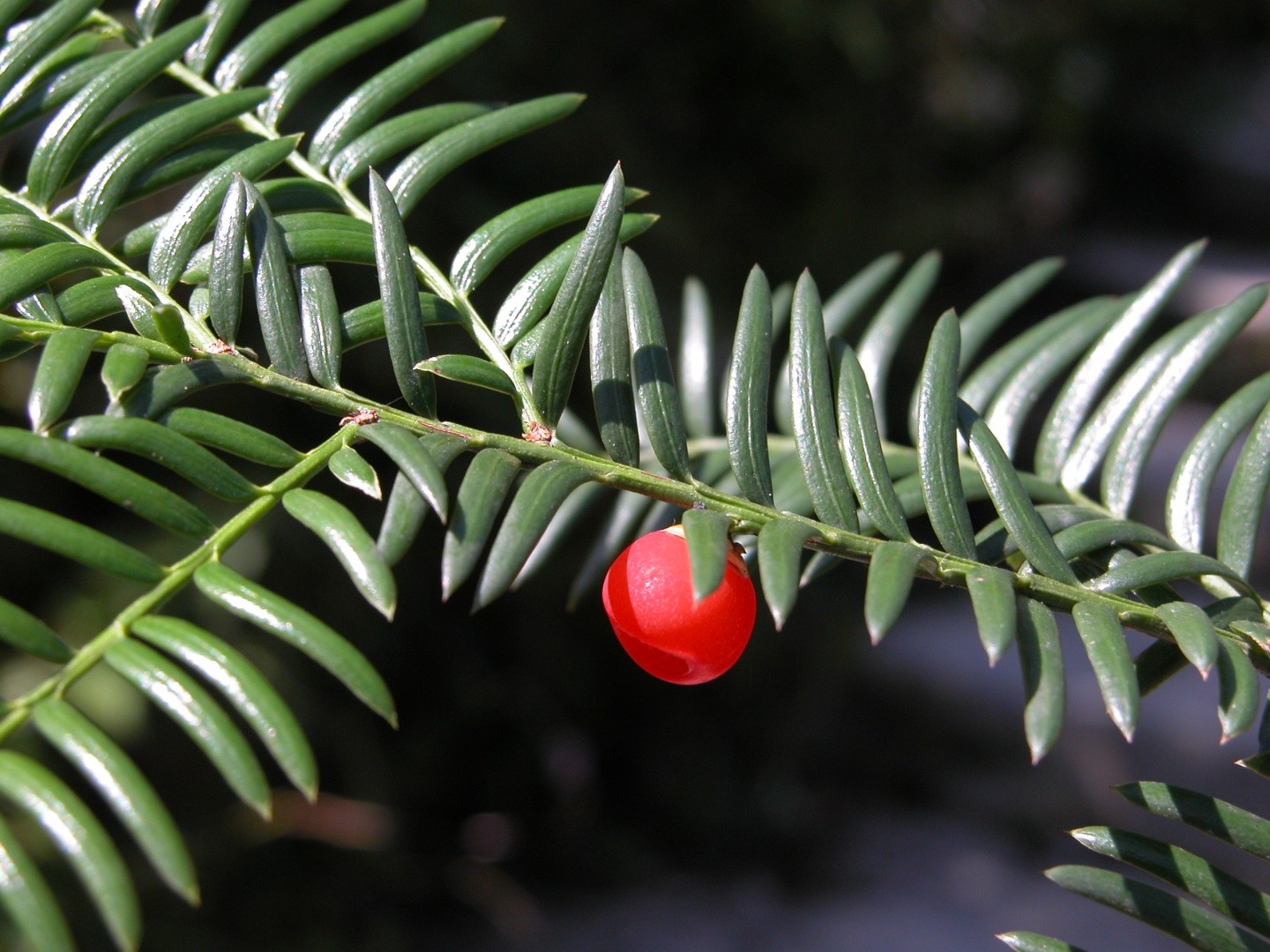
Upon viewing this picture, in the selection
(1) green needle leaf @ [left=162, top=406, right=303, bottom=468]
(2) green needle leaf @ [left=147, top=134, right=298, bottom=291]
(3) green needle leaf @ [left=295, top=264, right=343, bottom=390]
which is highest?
(2) green needle leaf @ [left=147, top=134, right=298, bottom=291]

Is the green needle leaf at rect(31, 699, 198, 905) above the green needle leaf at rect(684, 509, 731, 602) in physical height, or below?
below

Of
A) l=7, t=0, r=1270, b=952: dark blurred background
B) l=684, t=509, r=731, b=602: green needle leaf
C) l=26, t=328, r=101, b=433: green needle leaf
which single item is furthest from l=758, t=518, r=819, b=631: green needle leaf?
l=7, t=0, r=1270, b=952: dark blurred background

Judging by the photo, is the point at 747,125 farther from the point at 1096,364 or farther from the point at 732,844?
the point at 1096,364

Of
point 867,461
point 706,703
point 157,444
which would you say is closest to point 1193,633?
point 867,461

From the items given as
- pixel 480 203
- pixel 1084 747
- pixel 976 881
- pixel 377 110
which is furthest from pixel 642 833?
pixel 377 110

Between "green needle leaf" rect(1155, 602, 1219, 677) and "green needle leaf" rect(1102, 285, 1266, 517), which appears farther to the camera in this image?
"green needle leaf" rect(1102, 285, 1266, 517)

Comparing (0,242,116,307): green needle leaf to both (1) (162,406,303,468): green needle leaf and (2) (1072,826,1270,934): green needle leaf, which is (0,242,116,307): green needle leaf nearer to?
(1) (162,406,303,468): green needle leaf

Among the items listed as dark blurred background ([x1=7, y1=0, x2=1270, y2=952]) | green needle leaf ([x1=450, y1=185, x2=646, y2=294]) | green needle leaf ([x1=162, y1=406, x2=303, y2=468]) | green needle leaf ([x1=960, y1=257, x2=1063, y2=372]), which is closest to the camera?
green needle leaf ([x1=162, y1=406, x2=303, y2=468])
